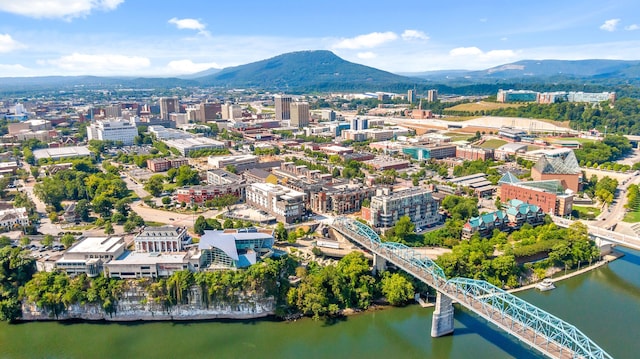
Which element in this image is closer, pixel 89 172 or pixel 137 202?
pixel 137 202

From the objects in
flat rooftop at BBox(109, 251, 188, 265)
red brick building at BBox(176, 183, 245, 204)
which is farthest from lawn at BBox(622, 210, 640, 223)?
flat rooftop at BBox(109, 251, 188, 265)

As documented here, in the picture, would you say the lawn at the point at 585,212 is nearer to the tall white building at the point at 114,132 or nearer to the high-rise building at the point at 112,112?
the tall white building at the point at 114,132

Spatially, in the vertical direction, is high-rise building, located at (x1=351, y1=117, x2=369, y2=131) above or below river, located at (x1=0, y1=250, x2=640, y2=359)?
above

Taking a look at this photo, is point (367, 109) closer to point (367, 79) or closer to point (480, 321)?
point (480, 321)

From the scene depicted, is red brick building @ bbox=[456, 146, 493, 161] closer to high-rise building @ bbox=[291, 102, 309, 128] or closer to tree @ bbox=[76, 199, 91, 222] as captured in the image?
high-rise building @ bbox=[291, 102, 309, 128]

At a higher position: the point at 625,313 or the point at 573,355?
the point at 573,355

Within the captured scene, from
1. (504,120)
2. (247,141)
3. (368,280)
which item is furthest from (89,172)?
(504,120)

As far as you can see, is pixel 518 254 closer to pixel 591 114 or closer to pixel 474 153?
pixel 474 153
